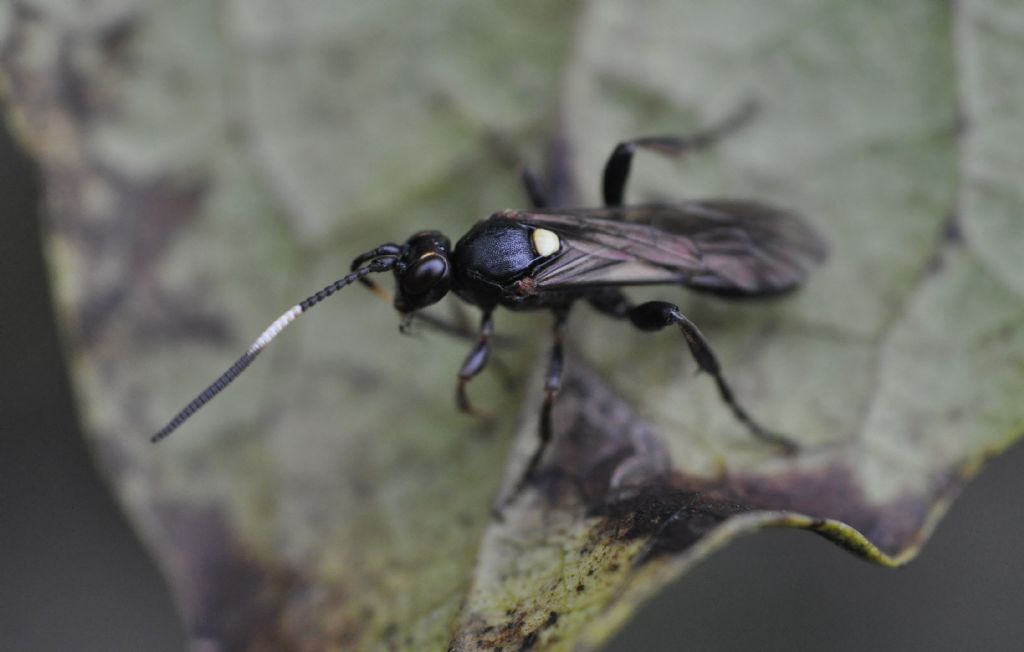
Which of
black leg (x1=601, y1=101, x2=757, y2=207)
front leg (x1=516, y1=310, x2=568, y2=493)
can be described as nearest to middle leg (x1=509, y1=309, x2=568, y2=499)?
front leg (x1=516, y1=310, x2=568, y2=493)

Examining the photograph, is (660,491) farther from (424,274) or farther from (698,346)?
(424,274)

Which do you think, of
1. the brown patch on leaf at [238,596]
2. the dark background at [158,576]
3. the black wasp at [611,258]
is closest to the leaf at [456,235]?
the brown patch on leaf at [238,596]

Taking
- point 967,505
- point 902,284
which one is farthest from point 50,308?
point 967,505

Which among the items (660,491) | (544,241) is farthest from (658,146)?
(660,491)

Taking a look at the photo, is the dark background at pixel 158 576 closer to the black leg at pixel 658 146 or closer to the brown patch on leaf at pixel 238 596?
the brown patch on leaf at pixel 238 596

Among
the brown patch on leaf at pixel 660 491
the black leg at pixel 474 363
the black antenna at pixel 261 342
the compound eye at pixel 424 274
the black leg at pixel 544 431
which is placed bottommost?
the brown patch on leaf at pixel 660 491

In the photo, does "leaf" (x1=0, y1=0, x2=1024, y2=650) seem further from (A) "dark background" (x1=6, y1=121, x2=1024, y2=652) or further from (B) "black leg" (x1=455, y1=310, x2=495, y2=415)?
(A) "dark background" (x1=6, y1=121, x2=1024, y2=652)

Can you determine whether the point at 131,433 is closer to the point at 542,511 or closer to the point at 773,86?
the point at 542,511
